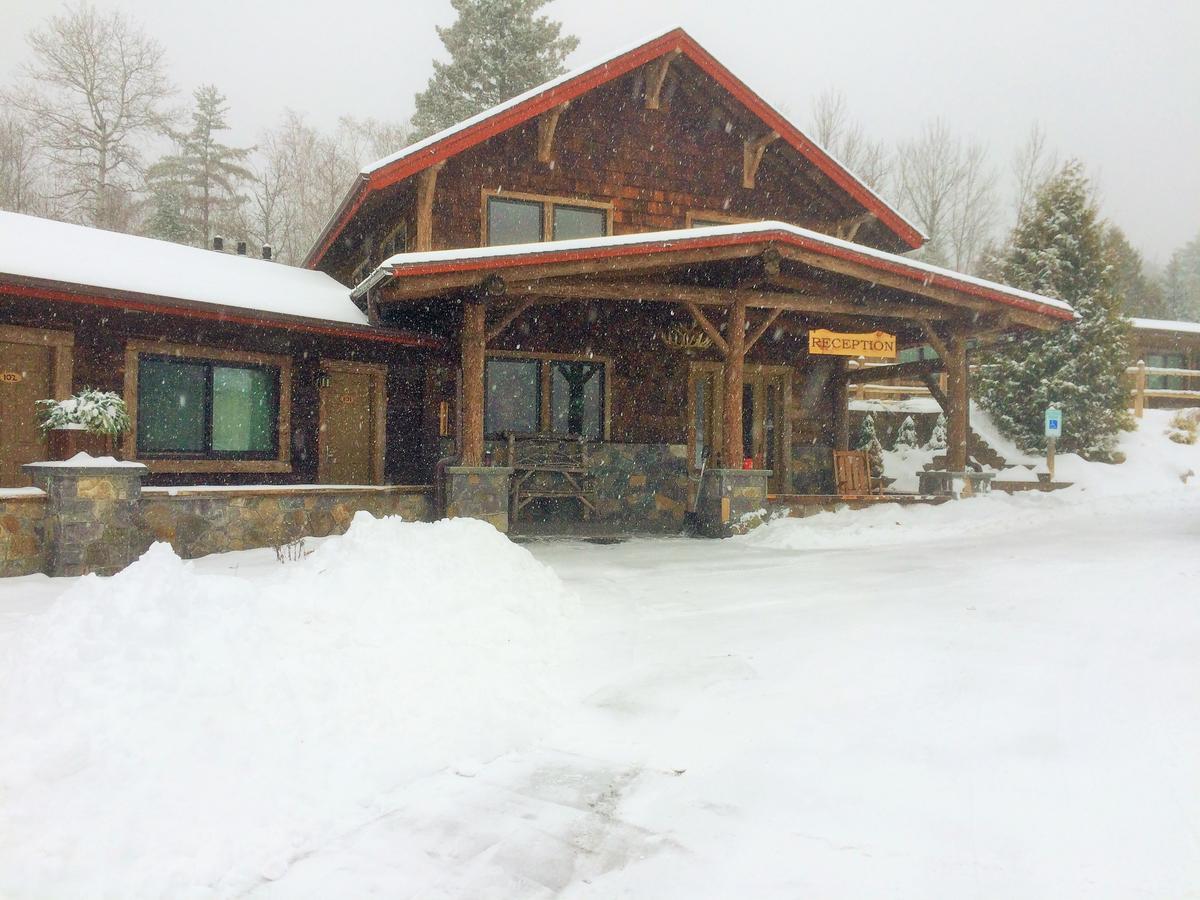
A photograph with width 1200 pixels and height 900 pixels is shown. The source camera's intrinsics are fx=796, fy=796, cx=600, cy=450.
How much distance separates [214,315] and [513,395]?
458cm

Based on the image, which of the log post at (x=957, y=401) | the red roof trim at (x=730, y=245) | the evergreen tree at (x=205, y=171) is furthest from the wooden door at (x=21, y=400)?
the evergreen tree at (x=205, y=171)

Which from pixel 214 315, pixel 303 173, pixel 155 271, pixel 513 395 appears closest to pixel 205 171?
pixel 303 173

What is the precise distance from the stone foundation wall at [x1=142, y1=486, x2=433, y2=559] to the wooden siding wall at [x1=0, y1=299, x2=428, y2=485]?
92.2 inches

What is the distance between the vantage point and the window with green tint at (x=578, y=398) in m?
13.1

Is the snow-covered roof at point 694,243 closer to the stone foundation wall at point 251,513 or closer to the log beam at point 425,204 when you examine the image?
the log beam at point 425,204

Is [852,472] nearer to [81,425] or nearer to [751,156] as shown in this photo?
[751,156]

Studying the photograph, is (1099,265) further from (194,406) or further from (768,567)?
(194,406)

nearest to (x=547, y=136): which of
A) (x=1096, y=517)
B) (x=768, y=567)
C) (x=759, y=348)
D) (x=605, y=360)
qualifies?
(x=605, y=360)

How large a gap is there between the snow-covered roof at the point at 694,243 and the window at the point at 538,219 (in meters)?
2.99

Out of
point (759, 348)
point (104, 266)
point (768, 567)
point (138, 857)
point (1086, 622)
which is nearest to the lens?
point (138, 857)

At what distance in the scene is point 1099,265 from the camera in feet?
55.9

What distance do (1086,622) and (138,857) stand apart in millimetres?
5417

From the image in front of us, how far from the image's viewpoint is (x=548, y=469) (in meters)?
12.0

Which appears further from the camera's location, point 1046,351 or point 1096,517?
point 1046,351
